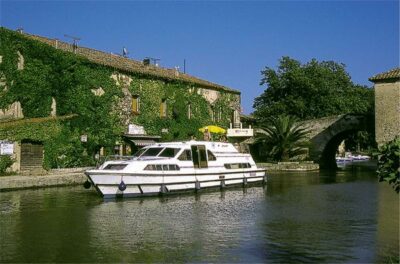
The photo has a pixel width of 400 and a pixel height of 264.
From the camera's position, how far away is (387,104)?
1404 inches

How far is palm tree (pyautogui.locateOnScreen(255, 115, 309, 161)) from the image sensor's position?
4147 centimetres

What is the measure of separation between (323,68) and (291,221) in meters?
48.6

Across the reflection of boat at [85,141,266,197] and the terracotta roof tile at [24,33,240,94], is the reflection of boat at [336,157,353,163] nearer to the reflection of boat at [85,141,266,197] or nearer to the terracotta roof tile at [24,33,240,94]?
the terracotta roof tile at [24,33,240,94]

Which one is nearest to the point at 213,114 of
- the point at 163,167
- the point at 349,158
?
the point at 163,167

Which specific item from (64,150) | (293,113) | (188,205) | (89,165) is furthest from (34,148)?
(293,113)

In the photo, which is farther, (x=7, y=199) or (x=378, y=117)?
(x=378, y=117)

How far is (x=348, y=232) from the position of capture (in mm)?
12312

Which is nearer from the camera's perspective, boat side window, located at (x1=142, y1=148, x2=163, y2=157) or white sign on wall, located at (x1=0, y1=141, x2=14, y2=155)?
boat side window, located at (x1=142, y1=148, x2=163, y2=157)

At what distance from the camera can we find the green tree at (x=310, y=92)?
193 ft

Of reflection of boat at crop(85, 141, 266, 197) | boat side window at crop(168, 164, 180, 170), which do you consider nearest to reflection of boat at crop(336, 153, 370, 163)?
reflection of boat at crop(85, 141, 266, 197)

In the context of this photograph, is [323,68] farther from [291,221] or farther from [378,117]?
[291,221]

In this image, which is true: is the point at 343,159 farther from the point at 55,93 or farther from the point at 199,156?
the point at 199,156

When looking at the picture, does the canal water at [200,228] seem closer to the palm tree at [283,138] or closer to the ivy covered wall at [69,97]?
the ivy covered wall at [69,97]

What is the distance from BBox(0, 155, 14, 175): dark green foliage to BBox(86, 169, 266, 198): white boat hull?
8220mm
